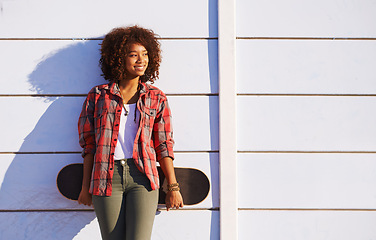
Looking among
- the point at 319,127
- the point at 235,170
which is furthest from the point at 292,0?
the point at 235,170

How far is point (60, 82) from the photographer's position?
6.66 ft

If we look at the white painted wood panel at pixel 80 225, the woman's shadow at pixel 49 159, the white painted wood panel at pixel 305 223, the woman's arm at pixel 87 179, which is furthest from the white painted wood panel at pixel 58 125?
the white painted wood panel at pixel 305 223

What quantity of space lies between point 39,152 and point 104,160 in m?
0.55

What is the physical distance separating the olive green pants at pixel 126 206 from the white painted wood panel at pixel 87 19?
82 centimetres

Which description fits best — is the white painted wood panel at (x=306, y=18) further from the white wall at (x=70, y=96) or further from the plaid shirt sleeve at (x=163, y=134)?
the plaid shirt sleeve at (x=163, y=134)

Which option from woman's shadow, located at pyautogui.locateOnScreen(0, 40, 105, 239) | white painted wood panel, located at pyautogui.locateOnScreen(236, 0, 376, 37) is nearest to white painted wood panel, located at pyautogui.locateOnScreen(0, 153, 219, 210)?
woman's shadow, located at pyautogui.locateOnScreen(0, 40, 105, 239)

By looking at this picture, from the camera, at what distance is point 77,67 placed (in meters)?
2.04

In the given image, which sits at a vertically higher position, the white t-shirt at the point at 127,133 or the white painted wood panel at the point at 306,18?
the white painted wood panel at the point at 306,18

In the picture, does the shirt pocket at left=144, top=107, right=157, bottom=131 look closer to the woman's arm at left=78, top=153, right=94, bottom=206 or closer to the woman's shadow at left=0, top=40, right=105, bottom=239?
the woman's arm at left=78, top=153, right=94, bottom=206

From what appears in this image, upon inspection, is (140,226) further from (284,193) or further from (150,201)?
(284,193)

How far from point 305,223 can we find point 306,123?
0.55 metres

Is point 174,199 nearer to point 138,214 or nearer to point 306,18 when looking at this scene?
point 138,214

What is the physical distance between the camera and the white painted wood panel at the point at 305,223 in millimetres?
2010

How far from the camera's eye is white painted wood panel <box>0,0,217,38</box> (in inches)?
80.6
